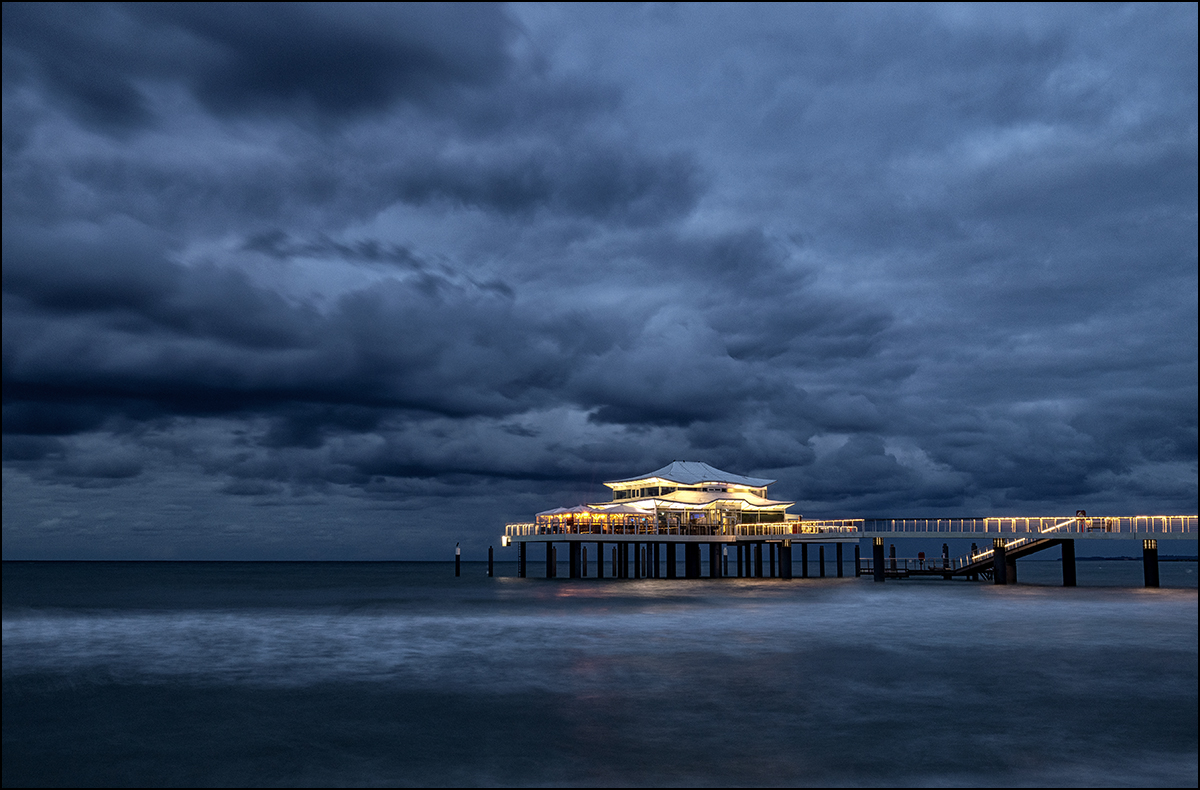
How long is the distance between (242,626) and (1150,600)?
5271 cm

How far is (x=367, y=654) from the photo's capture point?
33.2 m

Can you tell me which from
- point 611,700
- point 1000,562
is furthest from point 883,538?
point 611,700

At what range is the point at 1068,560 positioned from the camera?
71.1 meters

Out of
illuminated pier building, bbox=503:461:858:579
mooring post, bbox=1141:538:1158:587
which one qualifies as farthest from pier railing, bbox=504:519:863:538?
mooring post, bbox=1141:538:1158:587

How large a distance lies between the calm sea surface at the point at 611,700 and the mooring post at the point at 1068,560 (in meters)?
22.6

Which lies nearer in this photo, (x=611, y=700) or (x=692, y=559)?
(x=611, y=700)

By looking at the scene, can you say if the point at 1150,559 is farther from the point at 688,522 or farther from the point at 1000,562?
the point at 688,522

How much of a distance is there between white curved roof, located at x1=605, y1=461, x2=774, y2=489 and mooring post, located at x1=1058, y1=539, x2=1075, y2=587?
28.7 m

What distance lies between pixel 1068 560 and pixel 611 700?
59.8 m

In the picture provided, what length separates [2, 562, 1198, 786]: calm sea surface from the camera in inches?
661

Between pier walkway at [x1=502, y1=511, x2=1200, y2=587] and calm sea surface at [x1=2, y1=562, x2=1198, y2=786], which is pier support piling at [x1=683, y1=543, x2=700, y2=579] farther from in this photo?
calm sea surface at [x1=2, y1=562, x2=1198, y2=786]

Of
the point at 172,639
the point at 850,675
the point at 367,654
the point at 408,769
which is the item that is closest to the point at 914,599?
the point at 850,675

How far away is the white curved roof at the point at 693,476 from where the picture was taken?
89.2 metres

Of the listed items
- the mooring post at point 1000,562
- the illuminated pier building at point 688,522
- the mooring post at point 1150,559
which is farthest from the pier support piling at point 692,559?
the mooring post at point 1150,559
